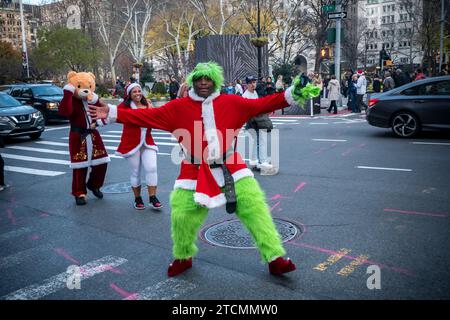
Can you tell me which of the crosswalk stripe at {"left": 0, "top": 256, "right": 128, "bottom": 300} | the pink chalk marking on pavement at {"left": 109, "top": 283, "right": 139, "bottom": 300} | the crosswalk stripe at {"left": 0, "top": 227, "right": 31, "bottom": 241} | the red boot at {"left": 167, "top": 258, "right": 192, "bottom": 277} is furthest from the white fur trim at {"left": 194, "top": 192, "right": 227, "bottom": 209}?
the crosswalk stripe at {"left": 0, "top": 227, "right": 31, "bottom": 241}

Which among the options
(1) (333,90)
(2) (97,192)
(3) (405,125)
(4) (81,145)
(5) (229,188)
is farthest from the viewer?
(1) (333,90)

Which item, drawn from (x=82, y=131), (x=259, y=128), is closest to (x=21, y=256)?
(x=82, y=131)

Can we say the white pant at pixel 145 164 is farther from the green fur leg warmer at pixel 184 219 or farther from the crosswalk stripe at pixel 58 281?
the green fur leg warmer at pixel 184 219

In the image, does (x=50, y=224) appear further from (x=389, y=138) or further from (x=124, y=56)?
(x=124, y=56)

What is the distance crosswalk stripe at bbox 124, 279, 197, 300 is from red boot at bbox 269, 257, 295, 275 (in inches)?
27.7

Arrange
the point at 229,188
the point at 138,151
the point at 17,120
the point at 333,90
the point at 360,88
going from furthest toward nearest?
the point at 333,90, the point at 360,88, the point at 17,120, the point at 138,151, the point at 229,188

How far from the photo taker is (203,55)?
108 feet

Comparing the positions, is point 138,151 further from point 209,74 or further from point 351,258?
point 351,258

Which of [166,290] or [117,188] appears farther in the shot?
[117,188]

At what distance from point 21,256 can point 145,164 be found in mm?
2202

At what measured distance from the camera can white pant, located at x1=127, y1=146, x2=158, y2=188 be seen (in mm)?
6508

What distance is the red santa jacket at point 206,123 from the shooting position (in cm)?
402

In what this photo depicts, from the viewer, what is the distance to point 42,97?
19.1 metres

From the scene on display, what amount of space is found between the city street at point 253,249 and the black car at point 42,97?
1026cm
